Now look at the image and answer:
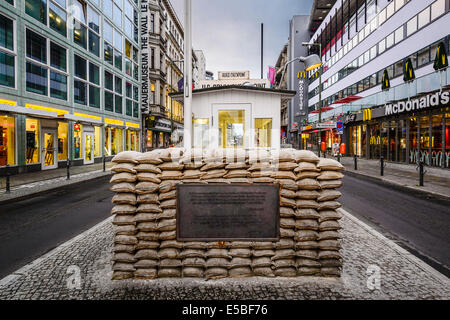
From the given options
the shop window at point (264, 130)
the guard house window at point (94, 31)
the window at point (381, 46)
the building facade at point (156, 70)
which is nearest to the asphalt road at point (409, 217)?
the shop window at point (264, 130)

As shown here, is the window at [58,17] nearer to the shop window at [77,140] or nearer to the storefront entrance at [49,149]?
the shop window at [77,140]

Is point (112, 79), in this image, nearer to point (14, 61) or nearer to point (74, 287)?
point (14, 61)

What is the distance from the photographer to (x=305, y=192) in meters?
3.02

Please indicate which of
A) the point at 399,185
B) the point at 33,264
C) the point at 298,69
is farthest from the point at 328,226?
the point at 298,69

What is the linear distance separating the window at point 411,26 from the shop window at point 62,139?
26.4 metres

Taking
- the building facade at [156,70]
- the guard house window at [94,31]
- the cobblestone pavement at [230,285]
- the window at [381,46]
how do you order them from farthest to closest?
the building facade at [156,70] → the window at [381,46] → the guard house window at [94,31] → the cobblestone pavement at [230,285]

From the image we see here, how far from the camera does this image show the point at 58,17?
55.6 ft

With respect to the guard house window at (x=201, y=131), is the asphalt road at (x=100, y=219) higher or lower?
lower

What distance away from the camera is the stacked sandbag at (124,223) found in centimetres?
295

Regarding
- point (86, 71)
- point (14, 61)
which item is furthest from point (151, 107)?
point (14, 61)

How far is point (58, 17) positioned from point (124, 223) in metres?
20.2

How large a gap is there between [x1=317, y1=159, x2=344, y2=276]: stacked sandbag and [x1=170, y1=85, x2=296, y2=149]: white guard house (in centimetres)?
385

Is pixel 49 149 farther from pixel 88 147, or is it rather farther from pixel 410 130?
pixel 410 130
